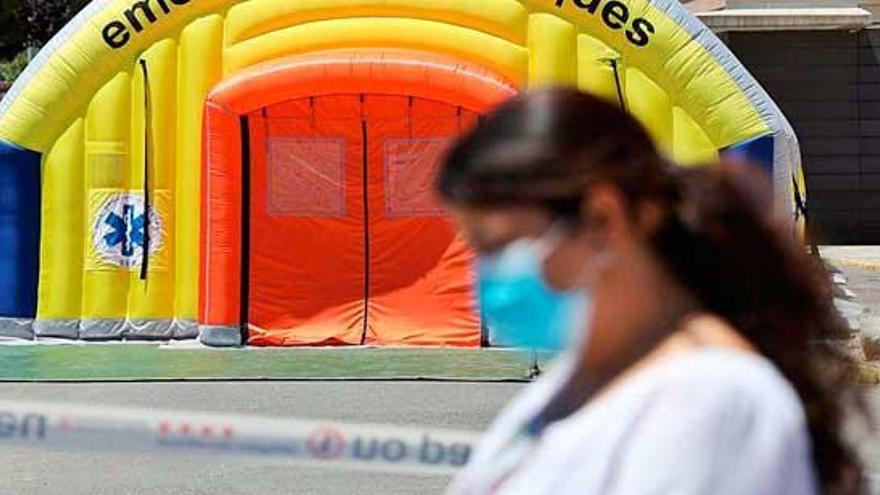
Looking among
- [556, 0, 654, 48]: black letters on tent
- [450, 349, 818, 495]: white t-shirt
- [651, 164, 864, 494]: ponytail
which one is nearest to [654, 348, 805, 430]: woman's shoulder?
[450, 349, 818, 495]: white t-shirt

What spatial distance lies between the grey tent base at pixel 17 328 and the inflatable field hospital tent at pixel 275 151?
0.01 m

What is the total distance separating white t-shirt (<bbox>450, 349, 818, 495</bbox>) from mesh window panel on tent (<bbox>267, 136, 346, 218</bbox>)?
13.1 metres

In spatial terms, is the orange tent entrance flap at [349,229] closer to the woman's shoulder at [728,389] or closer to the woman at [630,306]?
the woman at [630,306]

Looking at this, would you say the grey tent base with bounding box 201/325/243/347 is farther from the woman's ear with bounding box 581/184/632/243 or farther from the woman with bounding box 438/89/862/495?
the woman's ear with bounding box 581/184/632/243

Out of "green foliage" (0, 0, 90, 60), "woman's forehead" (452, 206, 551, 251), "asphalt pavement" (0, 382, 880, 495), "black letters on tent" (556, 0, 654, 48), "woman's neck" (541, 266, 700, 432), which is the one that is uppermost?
"green foliage" (0, 0, 90, 60)

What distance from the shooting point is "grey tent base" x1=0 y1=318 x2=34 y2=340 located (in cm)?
1466

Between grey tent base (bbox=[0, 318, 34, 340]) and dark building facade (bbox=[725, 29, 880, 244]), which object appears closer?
grey tent base (bbox=[0, 318, 34, 340])

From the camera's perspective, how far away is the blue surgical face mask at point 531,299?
5.70ft

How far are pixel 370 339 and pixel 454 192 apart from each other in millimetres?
12909

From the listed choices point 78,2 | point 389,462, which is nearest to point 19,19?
point 78,2

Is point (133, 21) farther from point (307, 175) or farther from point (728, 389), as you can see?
point (728, 389)

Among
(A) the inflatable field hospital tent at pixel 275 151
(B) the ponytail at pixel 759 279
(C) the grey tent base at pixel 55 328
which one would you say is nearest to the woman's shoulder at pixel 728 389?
(B) the ponytail at pixel 759 279

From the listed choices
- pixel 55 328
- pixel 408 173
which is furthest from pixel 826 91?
pixel 55 328

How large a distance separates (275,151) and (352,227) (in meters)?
1.01
